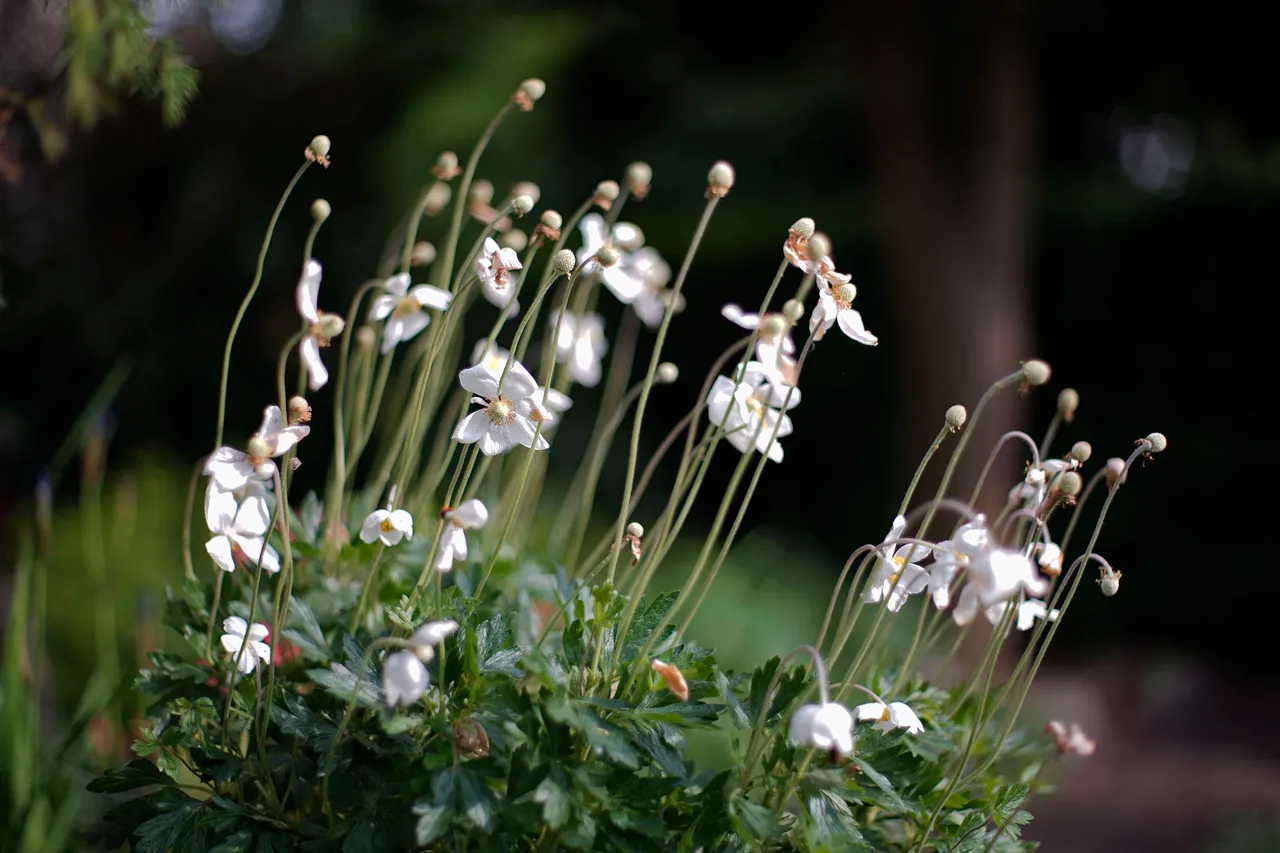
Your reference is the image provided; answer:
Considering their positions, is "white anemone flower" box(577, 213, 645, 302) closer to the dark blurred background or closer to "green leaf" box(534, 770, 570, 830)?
"green leaf" box(534, 770, 570, 830)

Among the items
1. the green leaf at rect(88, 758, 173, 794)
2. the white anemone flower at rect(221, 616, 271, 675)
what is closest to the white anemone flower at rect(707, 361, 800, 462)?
the white anemone flower at rect(221, 616, 271, 675)

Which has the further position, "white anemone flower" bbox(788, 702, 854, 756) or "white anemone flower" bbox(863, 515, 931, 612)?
"white anemone flower" bbox(863, 515, 931, 612)

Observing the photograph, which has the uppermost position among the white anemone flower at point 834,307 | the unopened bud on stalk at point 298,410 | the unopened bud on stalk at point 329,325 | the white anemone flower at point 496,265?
the white anemone flower at point 834,307

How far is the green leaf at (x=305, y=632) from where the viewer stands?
96 centimetres

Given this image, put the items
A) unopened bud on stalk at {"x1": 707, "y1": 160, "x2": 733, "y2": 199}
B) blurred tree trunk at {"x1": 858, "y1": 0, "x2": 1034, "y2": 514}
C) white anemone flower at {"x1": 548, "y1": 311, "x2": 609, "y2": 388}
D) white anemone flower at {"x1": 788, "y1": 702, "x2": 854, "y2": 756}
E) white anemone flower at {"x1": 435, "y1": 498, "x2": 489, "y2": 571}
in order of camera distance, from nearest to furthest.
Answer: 1. white anemone flower at {"x1": 788, "y1": 702, "x2": 854, "y2": 756}
2. white anemone flower at {"x1": 435, "y1": 498, "x2": 489, "y2": 571}
3. unopened bud on stalk at {"x1": 707, "y1": 160, "x2": 733, "y2": 199}
4. white anemone flower at {"x1": 548, "y1": 311, "x2": 609, "y2": 388}
5. blurred tree trunk at {"x1": 858, "y1": 0, "x2": 1034, "y2": 514}

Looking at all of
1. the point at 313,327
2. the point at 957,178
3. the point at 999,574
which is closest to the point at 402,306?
the point at 313,327

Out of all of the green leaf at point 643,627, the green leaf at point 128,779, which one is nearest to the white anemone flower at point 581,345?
the green leaf at point 643,627

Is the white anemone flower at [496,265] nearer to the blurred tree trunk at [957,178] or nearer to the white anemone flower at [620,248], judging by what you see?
the white anemone flower at [620,248]

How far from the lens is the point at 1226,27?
3.97 metres

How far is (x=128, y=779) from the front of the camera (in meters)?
0.93

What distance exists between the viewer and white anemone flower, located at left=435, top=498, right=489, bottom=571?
2.93 feet

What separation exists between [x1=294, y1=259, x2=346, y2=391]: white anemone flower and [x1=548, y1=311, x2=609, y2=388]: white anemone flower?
0.35 metres

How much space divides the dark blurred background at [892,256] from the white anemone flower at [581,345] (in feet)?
7.05

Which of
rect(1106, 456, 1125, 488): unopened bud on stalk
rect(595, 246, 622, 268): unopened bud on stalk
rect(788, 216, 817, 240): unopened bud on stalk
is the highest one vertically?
rect(788, 216, 817, 240): unopened bud on stalk
